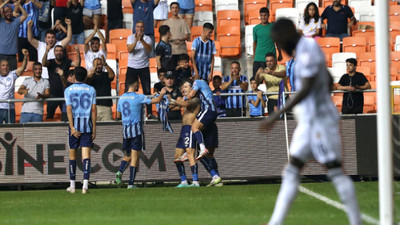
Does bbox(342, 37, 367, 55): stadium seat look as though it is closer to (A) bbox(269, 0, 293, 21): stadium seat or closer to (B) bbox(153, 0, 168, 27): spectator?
(A) bbox(269, 0, 293, 21): stadium seat

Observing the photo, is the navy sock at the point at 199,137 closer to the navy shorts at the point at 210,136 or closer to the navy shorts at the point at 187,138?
the navy shorts at the point at 187,138

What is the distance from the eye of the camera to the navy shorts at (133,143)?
14773 mm

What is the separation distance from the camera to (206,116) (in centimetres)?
1479

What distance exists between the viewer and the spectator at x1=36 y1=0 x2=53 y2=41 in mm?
19641

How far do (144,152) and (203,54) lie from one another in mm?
2776

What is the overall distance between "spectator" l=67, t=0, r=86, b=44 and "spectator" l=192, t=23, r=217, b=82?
12.2 ft

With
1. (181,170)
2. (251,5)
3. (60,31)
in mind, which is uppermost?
(251,5)

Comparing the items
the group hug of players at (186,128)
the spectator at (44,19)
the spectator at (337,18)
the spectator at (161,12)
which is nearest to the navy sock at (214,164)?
the group hug of players at (186,128)

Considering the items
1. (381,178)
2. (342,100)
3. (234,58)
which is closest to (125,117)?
(342,100)

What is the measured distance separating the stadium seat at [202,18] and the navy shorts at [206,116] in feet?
20.8

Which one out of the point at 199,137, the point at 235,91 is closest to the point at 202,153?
the point at 199,137

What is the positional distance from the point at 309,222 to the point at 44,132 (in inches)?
329

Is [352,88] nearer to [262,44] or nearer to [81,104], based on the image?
[262,44]

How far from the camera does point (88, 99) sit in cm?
1339
